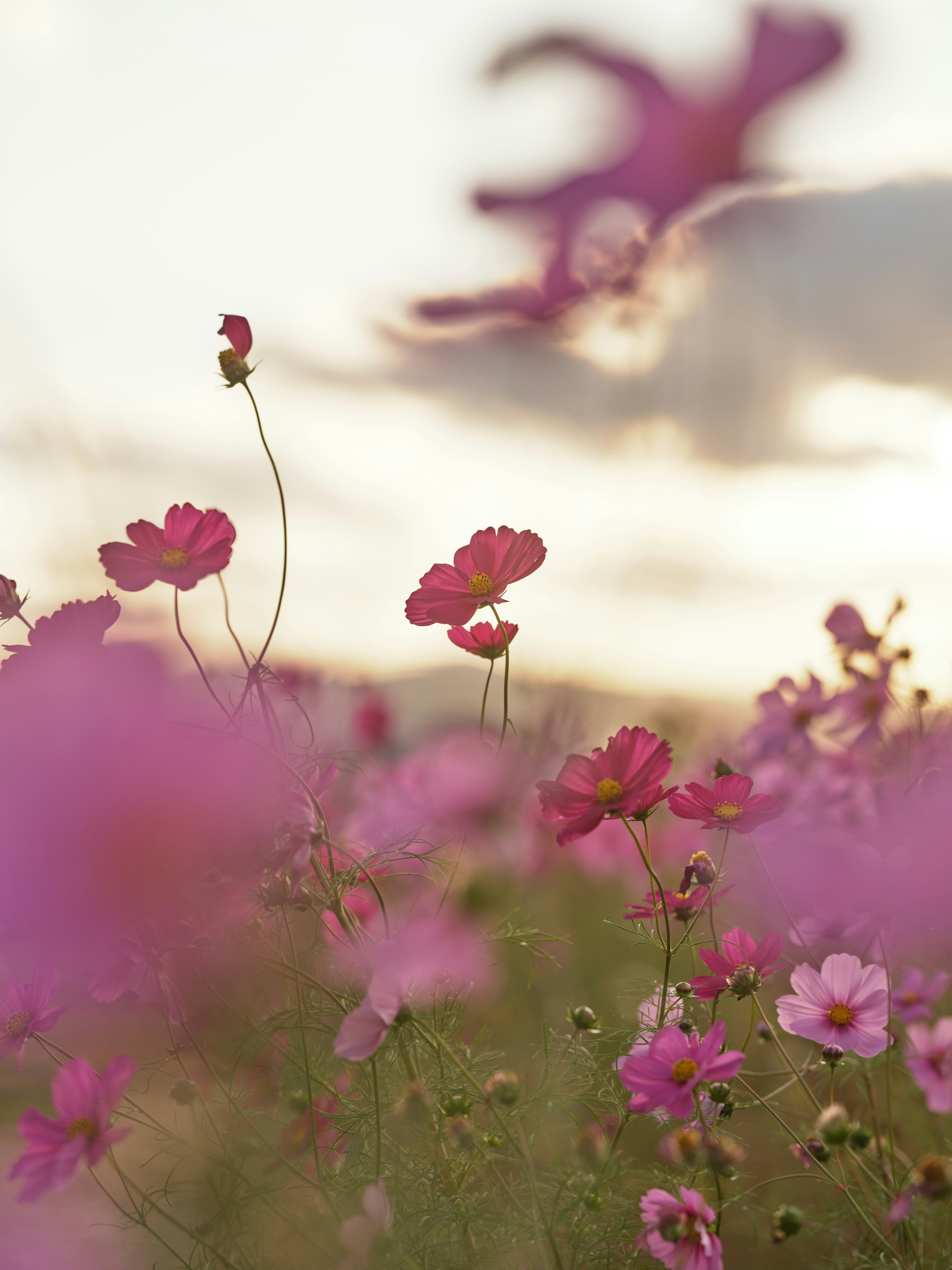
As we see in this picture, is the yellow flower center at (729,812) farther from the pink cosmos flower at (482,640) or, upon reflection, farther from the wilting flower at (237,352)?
the wilting flower at (237,352)

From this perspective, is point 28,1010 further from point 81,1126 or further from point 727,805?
point 727,805

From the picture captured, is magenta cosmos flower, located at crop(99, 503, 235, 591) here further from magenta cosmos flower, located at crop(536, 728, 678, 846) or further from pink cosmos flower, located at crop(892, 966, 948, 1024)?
pink cosmos flower, located at crop(892, 966, 948, 1024)

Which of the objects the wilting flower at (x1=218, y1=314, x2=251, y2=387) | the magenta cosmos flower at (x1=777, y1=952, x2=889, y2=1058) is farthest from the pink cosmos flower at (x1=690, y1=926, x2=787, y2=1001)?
the wilting flower at (x1=218, y1=314, x2=251, y2=387)

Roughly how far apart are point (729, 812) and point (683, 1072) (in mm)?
134

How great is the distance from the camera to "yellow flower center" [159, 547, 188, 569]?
1.74ft

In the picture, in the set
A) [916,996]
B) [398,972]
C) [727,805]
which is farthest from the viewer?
[916,996]

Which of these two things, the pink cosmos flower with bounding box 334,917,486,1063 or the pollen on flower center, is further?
the pollen on flower center

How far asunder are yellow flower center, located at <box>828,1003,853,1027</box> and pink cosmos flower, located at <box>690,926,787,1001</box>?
4cm

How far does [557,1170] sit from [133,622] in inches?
17.5

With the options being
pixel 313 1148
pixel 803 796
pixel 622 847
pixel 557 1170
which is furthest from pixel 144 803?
pixel 622 847

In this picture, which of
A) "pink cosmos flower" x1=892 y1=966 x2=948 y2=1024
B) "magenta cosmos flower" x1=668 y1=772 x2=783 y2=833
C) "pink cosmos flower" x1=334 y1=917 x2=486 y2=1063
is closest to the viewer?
"pink cosmos flower" x1=334 y1=917 x2=486 y2=1063

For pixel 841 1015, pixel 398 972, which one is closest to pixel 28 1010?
pixel 398 972

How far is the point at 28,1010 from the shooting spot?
54 centimetres

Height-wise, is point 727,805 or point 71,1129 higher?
point 727,805
